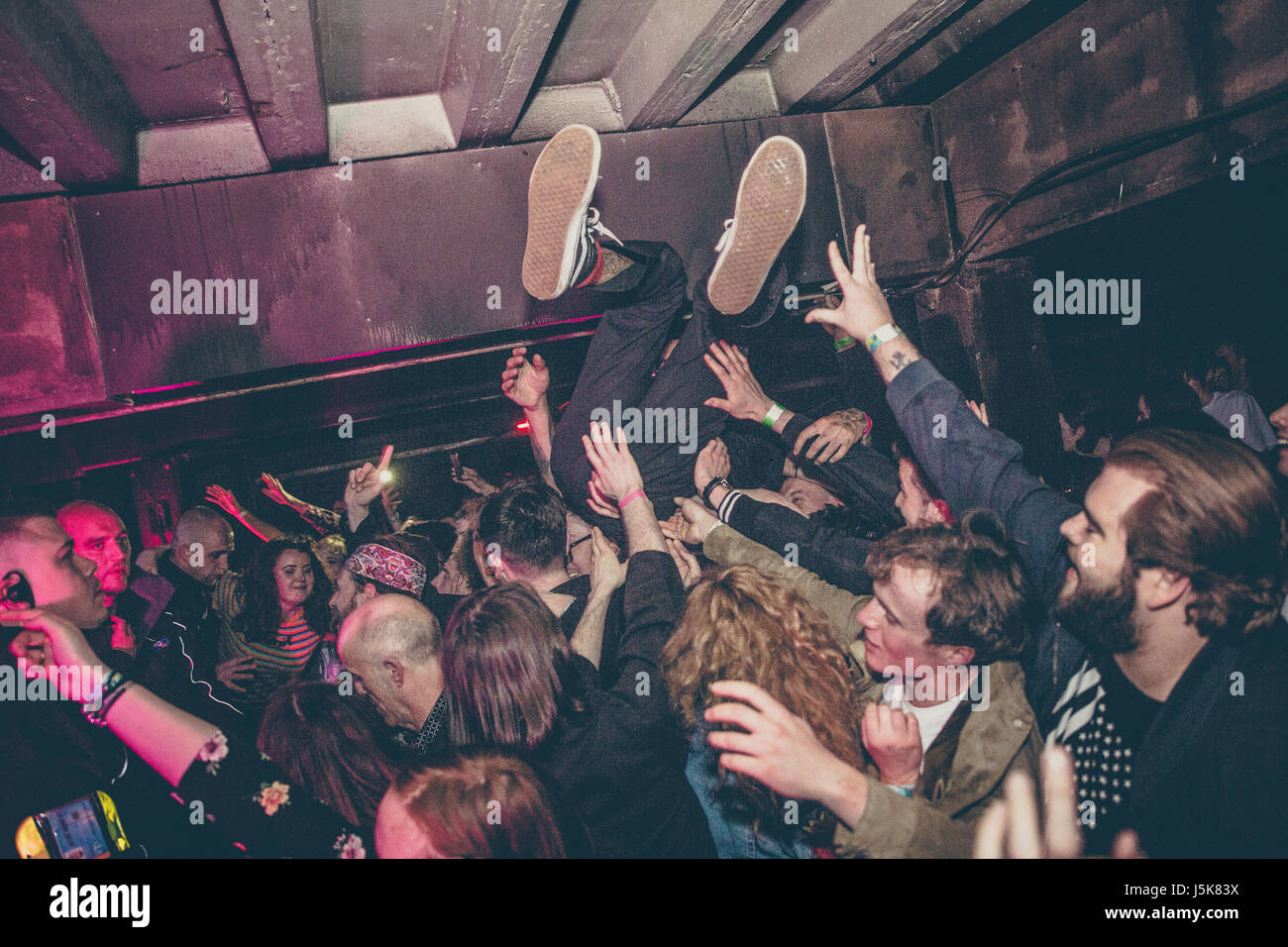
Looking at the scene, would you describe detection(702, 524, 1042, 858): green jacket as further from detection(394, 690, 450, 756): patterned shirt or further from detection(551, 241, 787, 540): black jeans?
detection(394, 690, 450, 756): patterned shirt

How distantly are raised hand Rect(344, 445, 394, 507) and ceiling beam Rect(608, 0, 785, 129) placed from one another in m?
2.03

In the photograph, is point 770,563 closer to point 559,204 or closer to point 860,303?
point 860,303

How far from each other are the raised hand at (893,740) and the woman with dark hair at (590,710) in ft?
1.86

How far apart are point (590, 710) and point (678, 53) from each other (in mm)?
2296

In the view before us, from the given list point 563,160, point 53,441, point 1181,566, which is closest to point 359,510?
point 53,441

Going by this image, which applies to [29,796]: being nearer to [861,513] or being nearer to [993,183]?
[861,513]

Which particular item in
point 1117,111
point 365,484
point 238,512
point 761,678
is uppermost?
point 1117,111

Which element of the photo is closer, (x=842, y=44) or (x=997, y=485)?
(x=997, y=485)

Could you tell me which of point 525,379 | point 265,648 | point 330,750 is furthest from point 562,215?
point 265,648

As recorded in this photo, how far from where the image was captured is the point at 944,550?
2.06 m

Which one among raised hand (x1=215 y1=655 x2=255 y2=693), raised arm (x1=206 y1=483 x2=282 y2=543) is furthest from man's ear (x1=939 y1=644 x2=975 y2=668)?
raised arm (x1=206 y1=483 x2=282 y2=543)

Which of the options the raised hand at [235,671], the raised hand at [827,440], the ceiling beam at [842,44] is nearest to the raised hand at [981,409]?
the raised hand at [827,440]

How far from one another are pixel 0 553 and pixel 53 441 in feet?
2.33

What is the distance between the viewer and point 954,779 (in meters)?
1.83
